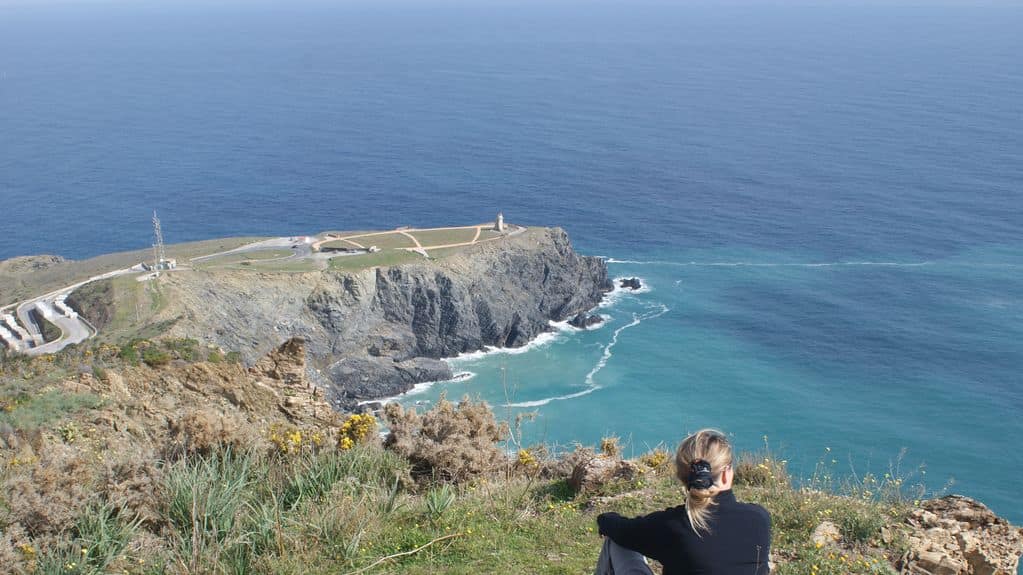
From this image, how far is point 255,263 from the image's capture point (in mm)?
62500

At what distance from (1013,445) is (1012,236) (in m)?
37.1

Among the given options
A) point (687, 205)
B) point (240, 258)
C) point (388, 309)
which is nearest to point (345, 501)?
point (388, 309)

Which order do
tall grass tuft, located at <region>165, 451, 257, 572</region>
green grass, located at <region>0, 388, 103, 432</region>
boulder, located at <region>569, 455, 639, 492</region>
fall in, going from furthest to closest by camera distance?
1. green grass, located at <region>0, 388, 103, 432</region>
2. boulder, located at <region>569, 455, 639, 492</region>
3. tall grass tuft, located at <region>165, 451, 257, 572</region>

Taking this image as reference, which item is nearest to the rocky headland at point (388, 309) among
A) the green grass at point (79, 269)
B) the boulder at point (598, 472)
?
the green grass at point (79, 269)

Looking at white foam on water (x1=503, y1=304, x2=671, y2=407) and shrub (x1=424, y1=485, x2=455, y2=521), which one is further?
white foam on water (x1=503, y1=304, x2=671, y2=407)

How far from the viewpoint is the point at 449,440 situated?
11.1m

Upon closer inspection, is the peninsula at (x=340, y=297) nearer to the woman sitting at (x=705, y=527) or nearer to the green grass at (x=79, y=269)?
the green grass at (x=79, y=269)

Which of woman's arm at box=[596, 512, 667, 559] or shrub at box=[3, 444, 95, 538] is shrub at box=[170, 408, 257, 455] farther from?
woman's arm at box=[596, 512, 667, 559]

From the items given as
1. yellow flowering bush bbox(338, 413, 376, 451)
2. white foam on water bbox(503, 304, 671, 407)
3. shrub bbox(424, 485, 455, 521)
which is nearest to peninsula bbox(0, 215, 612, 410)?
white foam on water bbox(503, 304, 671, 407)

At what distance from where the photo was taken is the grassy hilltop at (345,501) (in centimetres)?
770

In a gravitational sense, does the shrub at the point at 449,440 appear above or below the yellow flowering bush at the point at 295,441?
below

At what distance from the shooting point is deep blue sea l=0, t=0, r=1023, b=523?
166 ft

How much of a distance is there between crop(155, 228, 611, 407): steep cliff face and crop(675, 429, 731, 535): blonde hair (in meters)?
46.5

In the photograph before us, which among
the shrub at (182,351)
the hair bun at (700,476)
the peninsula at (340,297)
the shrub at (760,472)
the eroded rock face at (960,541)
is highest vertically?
the hair bun at (700,476)
